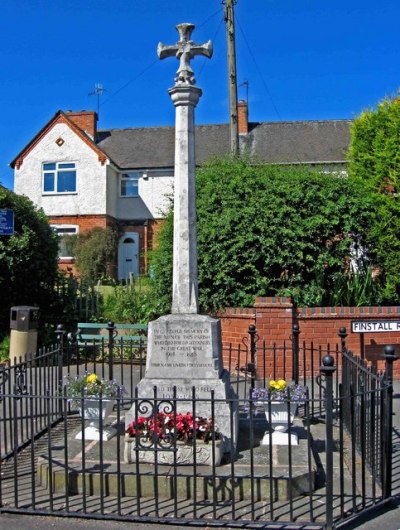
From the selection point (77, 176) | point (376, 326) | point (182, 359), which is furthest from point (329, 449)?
point (77, 176)

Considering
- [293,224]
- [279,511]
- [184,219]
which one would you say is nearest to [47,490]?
[279,511]

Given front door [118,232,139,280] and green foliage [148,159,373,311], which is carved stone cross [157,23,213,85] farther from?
front door [118,232,139,280]

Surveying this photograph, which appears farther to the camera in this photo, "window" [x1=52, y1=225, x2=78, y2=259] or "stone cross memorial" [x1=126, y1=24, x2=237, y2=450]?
"window" [x1=52, y1=225, x2=78, y2=259]

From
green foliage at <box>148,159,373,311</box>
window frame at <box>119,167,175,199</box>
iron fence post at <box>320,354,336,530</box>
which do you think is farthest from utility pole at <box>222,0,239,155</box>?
iron fence post at <box>320,354,336,530</box>

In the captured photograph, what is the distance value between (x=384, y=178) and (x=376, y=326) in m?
3.95

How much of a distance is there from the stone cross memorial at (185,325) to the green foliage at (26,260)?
6923 mm

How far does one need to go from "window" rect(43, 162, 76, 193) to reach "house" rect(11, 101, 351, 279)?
4 cm

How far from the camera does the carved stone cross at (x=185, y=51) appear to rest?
20.3 feet

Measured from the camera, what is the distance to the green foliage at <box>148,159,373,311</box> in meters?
10.4

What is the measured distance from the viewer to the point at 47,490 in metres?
4.96

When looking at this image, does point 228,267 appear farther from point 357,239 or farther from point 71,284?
point 71,284

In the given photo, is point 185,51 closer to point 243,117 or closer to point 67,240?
point 67,240

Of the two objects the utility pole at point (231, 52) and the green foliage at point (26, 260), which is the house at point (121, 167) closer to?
the utility pole at point (231, 52)

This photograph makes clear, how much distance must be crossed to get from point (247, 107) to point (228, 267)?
18.6m
